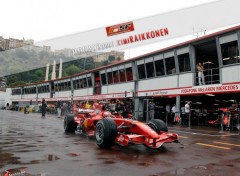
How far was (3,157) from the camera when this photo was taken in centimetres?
625

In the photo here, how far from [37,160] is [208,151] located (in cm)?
493

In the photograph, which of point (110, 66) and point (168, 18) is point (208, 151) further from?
point (110, 66)

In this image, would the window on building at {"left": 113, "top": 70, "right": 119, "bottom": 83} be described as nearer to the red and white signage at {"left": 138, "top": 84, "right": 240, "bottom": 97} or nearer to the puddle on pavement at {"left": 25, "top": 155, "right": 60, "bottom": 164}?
the red and white signage at {"left": 138, "top": 84, "right": 240, "bottom": 97}

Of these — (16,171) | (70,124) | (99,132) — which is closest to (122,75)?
(70,124)

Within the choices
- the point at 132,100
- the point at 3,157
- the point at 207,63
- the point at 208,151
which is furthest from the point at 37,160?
the point at 132,100

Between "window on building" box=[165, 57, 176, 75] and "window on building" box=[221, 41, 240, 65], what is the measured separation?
5030 millimetres

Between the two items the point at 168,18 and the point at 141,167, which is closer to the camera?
the point at 141,167

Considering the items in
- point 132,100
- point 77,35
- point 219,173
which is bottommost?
point 219,173

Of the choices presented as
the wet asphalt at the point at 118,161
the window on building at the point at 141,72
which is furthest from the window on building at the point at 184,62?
the wet asphalt at the point at 118,161

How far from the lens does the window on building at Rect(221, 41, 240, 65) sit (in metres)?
17.7

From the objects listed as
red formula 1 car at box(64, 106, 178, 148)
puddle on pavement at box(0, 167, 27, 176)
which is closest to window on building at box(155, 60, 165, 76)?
red formula 1 car at box(64, 106, 178, 148)

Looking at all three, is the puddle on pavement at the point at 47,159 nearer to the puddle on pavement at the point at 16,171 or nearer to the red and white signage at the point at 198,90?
the puddle on pavement at the point at 16,171

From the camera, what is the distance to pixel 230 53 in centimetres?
1816

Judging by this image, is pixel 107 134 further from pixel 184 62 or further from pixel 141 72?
pixel 141 72
